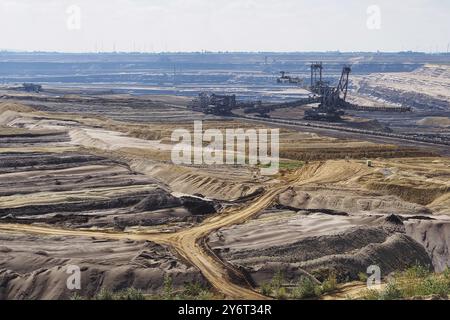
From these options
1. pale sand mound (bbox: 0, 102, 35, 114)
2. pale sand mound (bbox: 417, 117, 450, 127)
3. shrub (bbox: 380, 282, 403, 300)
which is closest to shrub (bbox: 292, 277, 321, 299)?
shrub (bbox: 380, 282, 403, 300)

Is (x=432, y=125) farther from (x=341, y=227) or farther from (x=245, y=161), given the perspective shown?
(x=341, y=227)

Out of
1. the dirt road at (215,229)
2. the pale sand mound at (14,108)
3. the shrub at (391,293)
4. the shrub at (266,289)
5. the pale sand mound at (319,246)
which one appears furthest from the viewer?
the pale sand mound at (14,108)

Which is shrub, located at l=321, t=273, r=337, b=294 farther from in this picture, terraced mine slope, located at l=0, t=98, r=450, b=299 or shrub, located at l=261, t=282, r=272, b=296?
shrub, located at l=261, t=282, r=272, b=296

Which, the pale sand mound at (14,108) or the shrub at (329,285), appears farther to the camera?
the pale sand mound at (14,108)

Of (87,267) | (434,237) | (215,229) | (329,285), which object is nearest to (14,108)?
(215,229)

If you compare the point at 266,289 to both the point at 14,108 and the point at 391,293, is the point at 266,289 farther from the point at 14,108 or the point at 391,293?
the point at 14,108

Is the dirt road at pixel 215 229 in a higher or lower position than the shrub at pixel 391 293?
lower

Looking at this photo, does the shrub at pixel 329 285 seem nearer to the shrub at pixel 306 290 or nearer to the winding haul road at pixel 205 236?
the shrub at pixel 306 290

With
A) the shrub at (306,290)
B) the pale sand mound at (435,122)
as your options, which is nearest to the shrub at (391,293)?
the shrub at (306,290)
